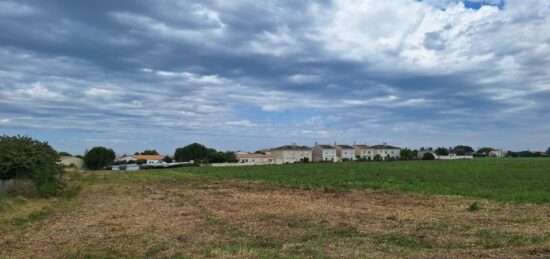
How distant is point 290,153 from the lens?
595 ft

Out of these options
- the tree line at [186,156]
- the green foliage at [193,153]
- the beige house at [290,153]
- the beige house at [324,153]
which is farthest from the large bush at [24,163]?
the beige house at [324,153]

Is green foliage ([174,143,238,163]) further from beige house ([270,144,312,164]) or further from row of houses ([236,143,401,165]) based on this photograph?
beige house ([270,144,312,164])

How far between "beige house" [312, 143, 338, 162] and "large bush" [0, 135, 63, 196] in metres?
155

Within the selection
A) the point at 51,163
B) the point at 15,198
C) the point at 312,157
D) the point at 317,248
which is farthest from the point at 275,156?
the point at 317,248

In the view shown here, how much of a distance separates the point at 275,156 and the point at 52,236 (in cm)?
16881

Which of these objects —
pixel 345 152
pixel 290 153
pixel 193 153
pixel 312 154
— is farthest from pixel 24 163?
pixel 345 152

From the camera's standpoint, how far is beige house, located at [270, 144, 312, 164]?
179125mm

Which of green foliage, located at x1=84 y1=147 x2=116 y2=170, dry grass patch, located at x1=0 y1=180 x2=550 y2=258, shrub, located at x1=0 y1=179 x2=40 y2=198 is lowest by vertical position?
dry grass patch, located at x1=0 y1=180 x2=550 y2=258

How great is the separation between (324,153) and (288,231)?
172715 mm

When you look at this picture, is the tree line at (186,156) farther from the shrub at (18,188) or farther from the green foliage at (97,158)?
the shrub at (18,188)

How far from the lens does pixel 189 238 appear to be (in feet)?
38.8

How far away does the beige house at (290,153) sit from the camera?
588ft

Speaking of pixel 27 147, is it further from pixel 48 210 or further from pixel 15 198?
pixel 48 210

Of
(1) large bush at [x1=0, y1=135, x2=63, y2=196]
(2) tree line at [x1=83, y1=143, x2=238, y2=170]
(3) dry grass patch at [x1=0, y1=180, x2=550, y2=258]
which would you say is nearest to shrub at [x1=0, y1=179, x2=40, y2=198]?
(1) large bush at [x1=0, y1=135, x2=63, y2=196]
